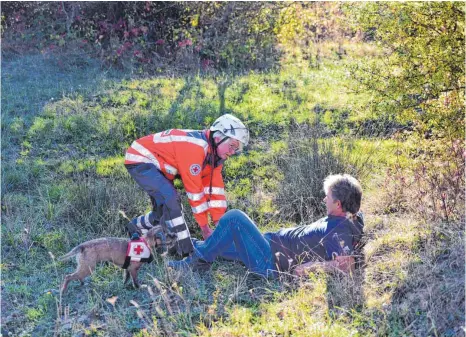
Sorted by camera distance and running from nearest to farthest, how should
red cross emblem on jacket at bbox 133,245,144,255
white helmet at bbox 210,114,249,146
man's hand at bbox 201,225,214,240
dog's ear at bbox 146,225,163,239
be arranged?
red cross emblem on jacket at bbox 133,245,144,255, dog's ear at bbox 146,225,163,239, white helmet at bbox 210,114,249,146, man's hand at bbox 201,225,214,240

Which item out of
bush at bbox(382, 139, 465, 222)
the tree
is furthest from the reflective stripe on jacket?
the tree

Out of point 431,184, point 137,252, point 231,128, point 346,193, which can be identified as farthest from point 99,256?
point 431,184

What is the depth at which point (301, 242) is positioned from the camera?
503 centimetres

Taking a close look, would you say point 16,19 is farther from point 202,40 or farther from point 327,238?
point 327,238

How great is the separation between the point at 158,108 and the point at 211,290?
5073 millimetres

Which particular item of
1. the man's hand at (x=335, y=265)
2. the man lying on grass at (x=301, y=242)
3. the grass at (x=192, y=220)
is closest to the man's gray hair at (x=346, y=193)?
the man lying on grass at (x=301, y=242)

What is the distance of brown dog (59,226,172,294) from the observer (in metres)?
5.03

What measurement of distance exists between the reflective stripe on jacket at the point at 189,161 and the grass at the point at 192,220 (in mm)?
592

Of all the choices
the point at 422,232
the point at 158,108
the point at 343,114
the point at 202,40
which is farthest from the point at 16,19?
the point at 422,232

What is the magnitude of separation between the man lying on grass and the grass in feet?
0.45

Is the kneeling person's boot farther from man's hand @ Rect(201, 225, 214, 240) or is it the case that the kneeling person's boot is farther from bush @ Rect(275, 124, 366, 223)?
bush @ Rect(275, 124, 366, 223)

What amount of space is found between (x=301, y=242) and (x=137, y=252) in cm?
137

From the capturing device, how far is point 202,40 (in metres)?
13.0

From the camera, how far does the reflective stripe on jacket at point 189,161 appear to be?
5.47 m
